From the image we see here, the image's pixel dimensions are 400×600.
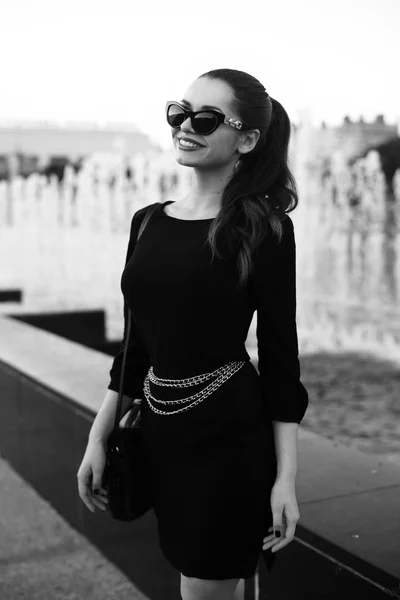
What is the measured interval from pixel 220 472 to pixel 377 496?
1.01m

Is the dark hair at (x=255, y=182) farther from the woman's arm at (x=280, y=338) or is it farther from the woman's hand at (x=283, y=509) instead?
the woman's hand at (x=283, y=509)

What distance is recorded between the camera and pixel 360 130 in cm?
3344

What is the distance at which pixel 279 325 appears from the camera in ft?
6.75

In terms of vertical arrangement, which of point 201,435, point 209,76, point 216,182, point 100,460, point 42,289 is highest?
point 209,76

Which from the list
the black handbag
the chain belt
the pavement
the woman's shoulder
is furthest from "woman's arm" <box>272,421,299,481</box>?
the pavement

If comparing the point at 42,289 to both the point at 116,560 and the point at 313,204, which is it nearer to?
the point at 313,204

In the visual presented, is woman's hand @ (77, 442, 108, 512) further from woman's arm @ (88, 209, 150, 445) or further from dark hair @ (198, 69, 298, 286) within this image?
dark hair @ (198, 69, 298, 286)

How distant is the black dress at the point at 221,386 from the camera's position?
6.77 feet

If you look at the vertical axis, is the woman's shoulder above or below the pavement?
above

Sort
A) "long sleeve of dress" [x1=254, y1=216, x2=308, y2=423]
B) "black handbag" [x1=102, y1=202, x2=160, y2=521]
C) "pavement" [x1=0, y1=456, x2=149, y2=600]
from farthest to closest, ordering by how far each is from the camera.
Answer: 1. "pavement" [x1=0, y1=456, x2=149, y2=600]
2. "black handbag" [x1=102, y1=202, x2=160, y2=521]
3. "long sleeve of dress" [x1=254, y1=216, x2=308, y2=423]

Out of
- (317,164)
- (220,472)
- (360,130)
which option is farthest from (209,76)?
(360,130)

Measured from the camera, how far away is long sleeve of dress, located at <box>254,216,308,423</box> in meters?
2.04

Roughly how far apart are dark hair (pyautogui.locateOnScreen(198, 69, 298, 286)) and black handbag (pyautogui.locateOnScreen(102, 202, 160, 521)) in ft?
0.81

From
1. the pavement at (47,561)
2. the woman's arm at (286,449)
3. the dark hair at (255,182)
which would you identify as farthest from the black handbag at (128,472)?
the pavement at (47,561)
